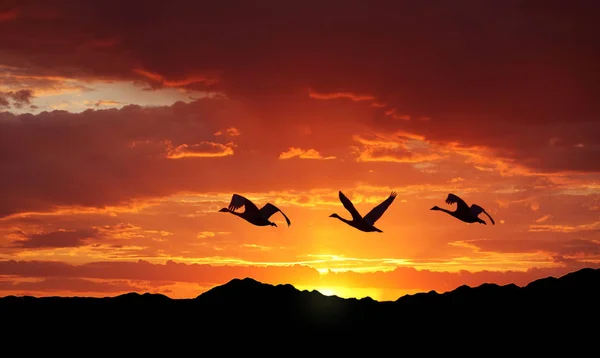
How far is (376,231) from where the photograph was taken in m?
66.6

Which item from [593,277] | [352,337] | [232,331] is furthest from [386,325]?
[593,277]

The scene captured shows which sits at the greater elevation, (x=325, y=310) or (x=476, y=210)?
(x=476, y=210)

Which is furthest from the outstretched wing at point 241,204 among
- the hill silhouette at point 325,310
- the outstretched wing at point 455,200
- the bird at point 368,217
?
the hill silhouette at point 325,310

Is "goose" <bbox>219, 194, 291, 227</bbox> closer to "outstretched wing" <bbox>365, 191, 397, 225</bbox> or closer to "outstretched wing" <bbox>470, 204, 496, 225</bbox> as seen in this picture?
"outstretched wing" <bbox>365, 191, 397, 225</bbox>

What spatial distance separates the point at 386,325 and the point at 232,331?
51.1 ft

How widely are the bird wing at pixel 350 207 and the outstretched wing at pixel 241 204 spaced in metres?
7.10

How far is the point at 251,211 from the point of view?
215 feet

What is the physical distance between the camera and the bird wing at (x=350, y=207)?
203ft

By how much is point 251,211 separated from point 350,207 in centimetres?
764

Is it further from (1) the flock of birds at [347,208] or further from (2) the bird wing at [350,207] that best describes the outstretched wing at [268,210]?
(2) the bird wing at [350,207]

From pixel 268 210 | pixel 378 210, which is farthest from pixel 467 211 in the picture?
pixel 268 210

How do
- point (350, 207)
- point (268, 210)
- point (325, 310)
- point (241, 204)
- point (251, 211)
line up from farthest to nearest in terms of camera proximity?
1. point (325, 310)
2. point (268, 210)
3. point (251, 211)
4. point (350, 207)
5. point (241, 204)

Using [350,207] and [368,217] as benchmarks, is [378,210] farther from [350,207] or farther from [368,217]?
[350,207]

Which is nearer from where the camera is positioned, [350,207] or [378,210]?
[350,207]
